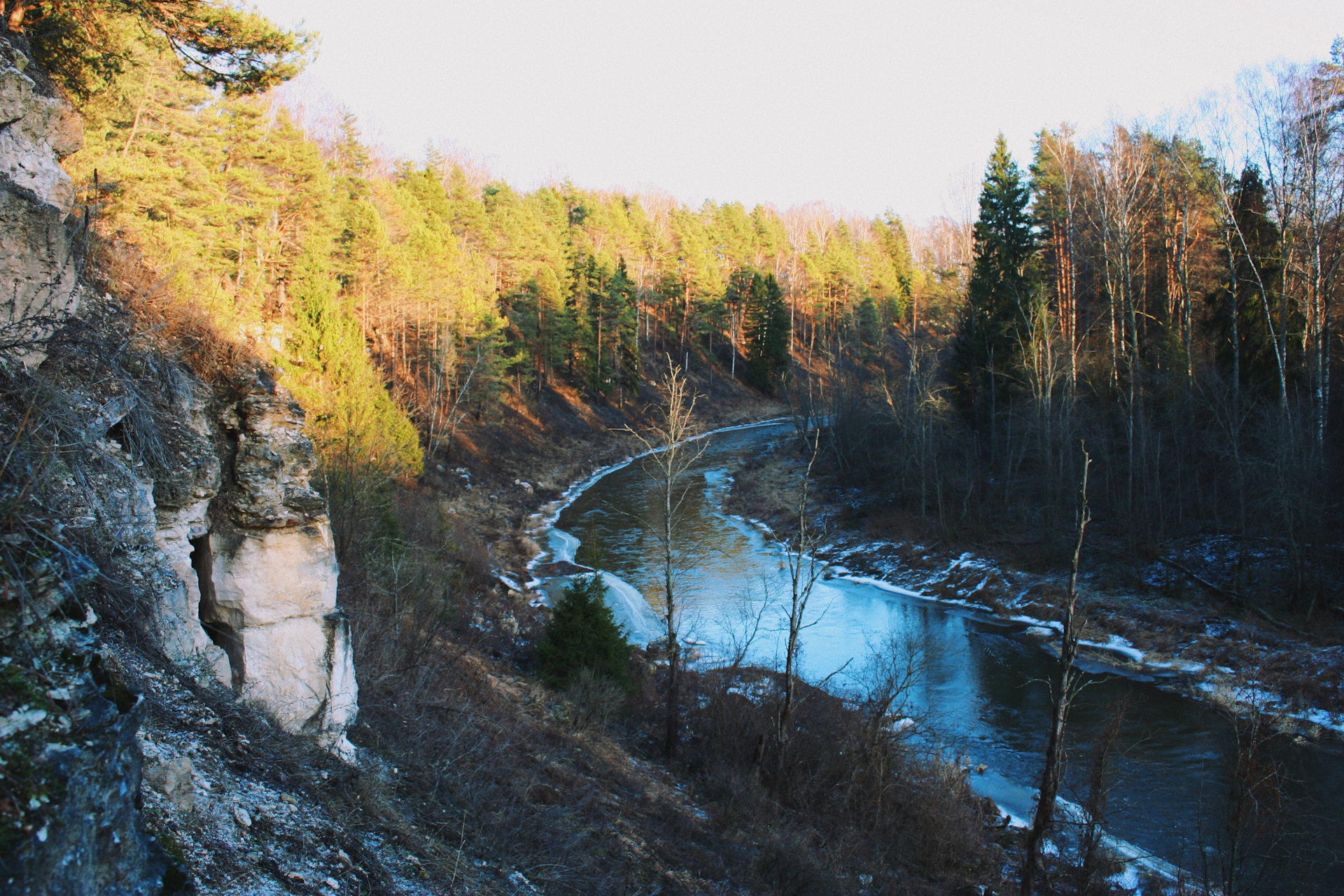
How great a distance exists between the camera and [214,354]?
28.0 feet

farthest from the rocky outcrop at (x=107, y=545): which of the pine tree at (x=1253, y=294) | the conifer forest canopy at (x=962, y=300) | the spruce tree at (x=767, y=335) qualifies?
the spruce tree at (x=767, y=335)

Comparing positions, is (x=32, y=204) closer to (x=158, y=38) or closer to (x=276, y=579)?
(x=276, y=579)

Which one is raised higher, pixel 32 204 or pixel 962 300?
pixel 962 300

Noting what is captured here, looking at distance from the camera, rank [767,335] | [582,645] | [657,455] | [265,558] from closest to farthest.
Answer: [265,558], [582,645], [657,455], [767,335]

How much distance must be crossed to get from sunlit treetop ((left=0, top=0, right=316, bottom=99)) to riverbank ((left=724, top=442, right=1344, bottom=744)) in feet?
54.1

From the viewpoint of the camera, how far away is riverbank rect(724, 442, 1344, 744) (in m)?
16.9

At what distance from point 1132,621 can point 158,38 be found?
2538 cm

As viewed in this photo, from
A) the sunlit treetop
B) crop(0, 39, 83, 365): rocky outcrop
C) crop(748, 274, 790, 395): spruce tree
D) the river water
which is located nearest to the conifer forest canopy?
the sunlit treetop

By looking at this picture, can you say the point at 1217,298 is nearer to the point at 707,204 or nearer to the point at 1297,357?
the point at 1297,357

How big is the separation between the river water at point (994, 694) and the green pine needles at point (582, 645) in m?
4.17

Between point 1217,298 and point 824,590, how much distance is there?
59.7 feet

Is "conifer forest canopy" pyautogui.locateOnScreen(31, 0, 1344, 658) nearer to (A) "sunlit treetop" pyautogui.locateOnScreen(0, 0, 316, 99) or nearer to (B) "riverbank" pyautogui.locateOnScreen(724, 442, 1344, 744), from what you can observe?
(A) "sunlit treetop" pyautogui.locateOnScreen(0, 0, 316, 99)

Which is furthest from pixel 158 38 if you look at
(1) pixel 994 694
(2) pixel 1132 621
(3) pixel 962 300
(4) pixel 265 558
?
(3) pixel 962 300

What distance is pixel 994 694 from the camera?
725 inches
